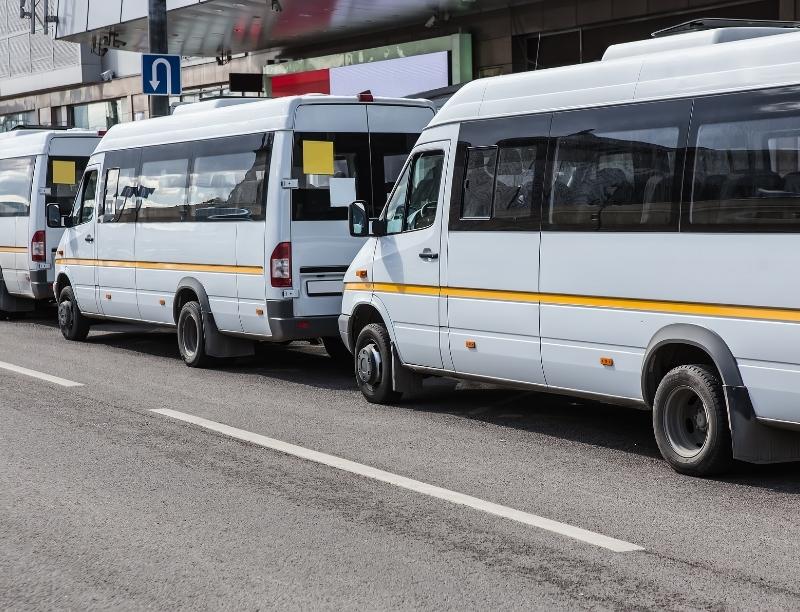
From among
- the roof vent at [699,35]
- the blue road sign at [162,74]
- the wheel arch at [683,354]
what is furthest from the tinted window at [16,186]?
the wheel arch at [683,354]

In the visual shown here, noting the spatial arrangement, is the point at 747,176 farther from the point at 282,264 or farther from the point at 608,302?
the point at 282,264

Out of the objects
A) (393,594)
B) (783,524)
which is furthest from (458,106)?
(393,594)

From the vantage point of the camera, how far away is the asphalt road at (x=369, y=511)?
222 inches

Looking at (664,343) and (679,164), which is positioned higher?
(679,164)

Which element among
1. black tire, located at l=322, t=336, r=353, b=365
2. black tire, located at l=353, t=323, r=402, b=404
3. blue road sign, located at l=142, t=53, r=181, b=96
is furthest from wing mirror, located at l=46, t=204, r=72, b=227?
black tire, located at l=353, t=323, r=402, b=404

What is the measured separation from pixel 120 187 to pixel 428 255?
21.4 ft

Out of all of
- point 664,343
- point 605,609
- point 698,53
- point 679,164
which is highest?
point 698,53

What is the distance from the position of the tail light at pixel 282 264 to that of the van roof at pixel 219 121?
1.09 meters

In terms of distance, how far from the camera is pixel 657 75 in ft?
27.0

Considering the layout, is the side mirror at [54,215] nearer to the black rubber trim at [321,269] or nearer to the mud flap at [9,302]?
the mud flap at [9,302]

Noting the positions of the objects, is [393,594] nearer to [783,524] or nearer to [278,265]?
[783,524]

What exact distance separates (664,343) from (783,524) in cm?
159

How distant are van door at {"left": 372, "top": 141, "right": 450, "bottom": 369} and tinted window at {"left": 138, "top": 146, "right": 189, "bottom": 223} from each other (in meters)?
3.90

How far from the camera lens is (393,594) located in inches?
219
